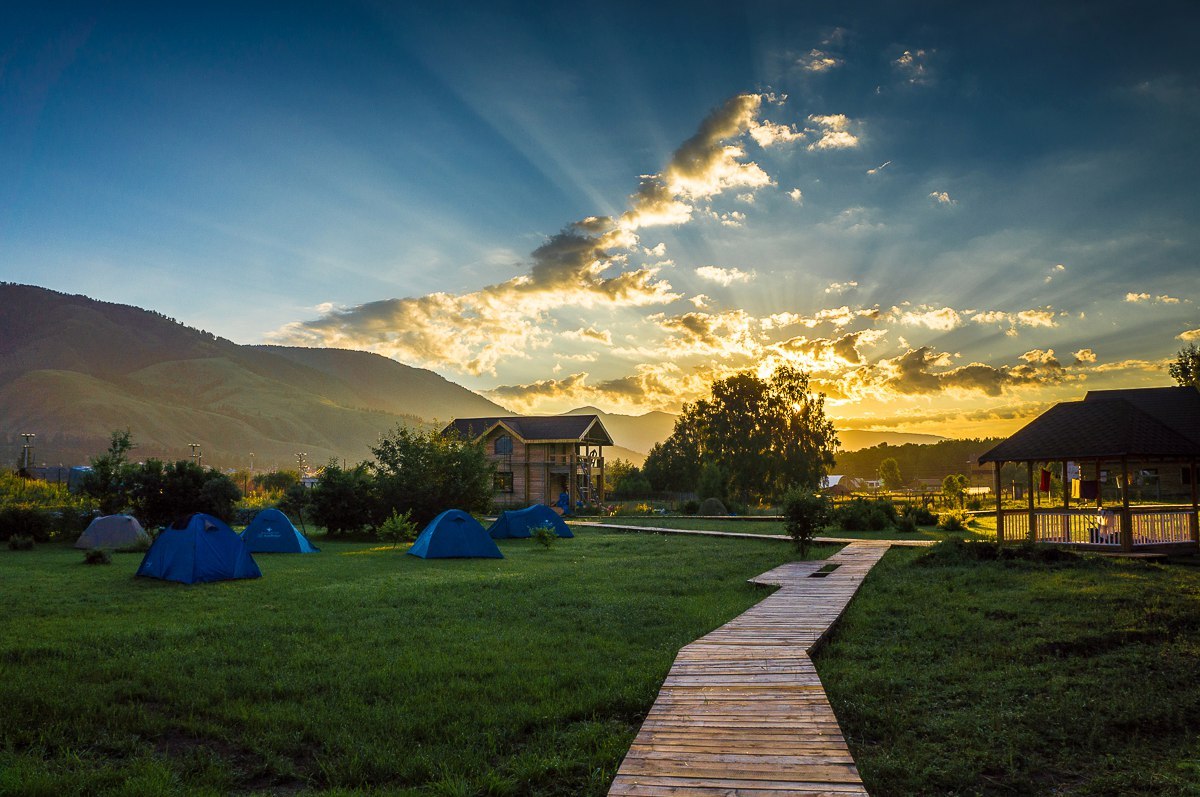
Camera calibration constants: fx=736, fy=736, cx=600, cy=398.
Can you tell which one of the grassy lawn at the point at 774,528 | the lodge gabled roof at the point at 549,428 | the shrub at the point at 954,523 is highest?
the lodge gabled roof at the point at 549,428

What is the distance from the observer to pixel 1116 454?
61.7 feet

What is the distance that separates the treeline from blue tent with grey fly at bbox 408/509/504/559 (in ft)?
366

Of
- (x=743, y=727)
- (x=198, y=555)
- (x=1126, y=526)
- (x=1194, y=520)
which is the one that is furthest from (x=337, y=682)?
(x=1194, y=520)

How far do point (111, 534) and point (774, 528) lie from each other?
2574cm

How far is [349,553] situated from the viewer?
79.4 ft

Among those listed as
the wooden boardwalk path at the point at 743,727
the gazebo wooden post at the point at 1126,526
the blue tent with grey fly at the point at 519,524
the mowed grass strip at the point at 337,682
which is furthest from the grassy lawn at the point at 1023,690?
the blue tent with grey fly at the point at 519,524

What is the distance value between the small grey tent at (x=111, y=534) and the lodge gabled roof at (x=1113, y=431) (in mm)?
28388

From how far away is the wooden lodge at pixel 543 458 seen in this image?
54.4 metres

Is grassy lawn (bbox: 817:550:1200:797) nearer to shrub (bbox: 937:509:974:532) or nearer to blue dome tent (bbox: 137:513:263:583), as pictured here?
blue dome tent (bbox: 137:513:263:583)

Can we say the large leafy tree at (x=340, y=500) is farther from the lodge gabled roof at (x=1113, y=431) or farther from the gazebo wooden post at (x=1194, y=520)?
the gazebo wooden post at (x=1194, y=520)

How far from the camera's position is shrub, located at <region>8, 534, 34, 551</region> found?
2455cm

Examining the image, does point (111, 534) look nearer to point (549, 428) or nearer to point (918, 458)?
point (549, 428)

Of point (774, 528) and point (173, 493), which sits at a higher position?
point (173, 493)

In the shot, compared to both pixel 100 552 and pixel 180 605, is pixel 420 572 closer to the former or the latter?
pixel 180 605
